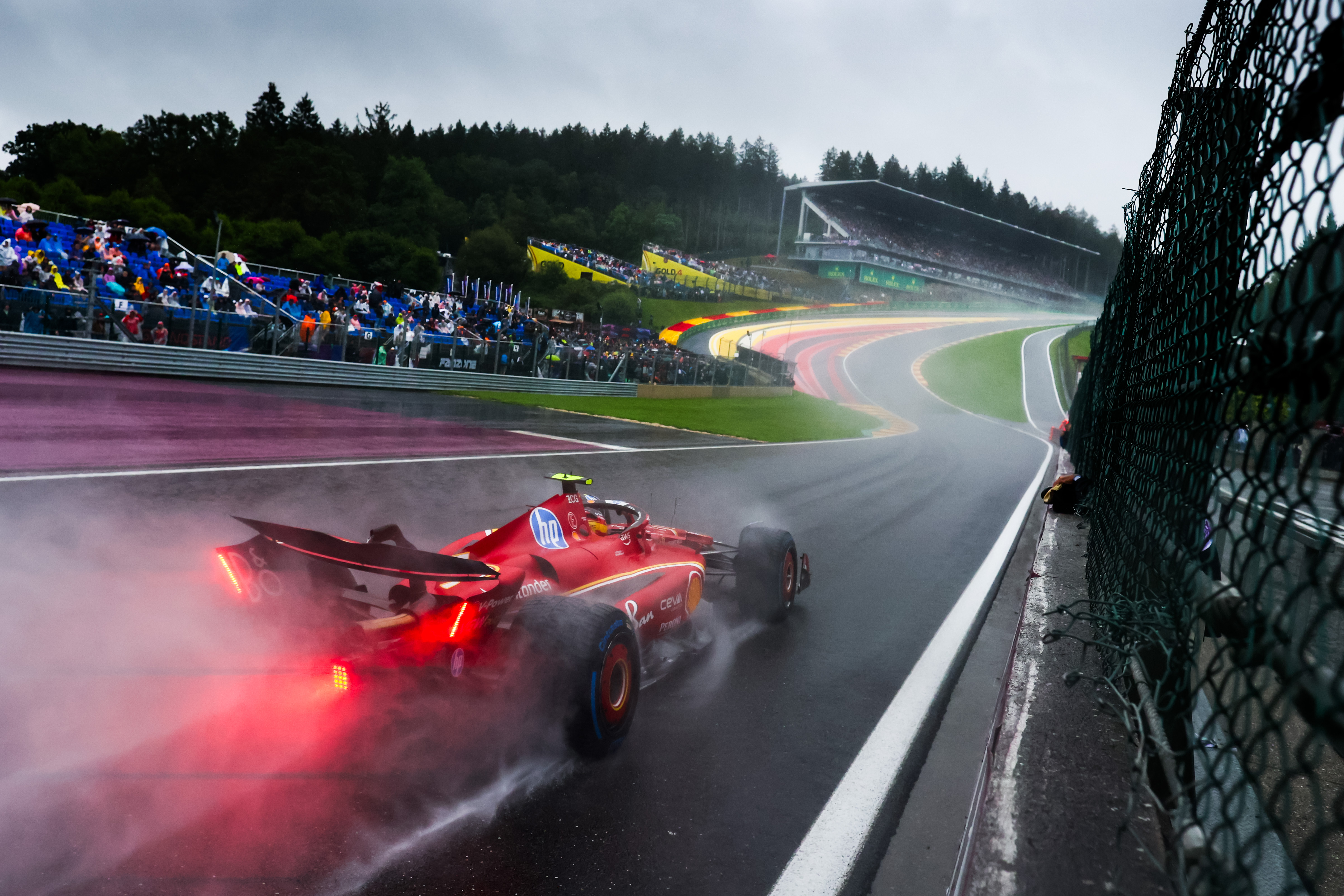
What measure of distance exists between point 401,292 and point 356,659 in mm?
28869

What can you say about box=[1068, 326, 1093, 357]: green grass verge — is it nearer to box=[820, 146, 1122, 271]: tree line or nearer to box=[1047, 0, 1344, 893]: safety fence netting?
box=[1047, 0, 1344, 893]: safety fence netting

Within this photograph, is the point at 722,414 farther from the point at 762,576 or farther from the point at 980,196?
the point at 980,196

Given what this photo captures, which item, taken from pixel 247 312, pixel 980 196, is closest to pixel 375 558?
pixel 247 312

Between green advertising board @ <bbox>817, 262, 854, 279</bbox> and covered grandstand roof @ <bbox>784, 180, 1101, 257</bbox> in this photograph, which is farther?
covered grandstand roof @ <bbox>784, 180, 1101, 257</bbox>

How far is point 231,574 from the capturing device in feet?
11.6

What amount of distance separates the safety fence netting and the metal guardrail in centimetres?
1881

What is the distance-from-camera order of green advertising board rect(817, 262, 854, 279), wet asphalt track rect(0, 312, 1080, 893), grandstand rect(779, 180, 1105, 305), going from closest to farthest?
wet asphalt track rect(0, 312, 1080, 893)
green advertising board rect(817, 262, 854, 279)
grandstand rect(779, 180, 1105, 305)

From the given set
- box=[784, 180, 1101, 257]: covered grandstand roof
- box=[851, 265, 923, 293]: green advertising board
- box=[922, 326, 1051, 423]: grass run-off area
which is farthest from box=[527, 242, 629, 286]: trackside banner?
box=[851, 265, 923, 293]: green advertising board

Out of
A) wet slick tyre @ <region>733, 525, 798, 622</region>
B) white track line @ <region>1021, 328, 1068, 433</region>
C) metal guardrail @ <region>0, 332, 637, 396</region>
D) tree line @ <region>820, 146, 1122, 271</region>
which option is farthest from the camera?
tree line @ <region>820, 146, 1122, 271</region>

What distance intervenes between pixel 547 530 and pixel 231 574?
1.66 meters

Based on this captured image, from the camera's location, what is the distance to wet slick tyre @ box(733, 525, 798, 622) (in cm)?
597

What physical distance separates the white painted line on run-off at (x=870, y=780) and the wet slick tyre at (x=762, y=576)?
0.99 metres

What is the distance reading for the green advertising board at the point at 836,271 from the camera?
102562 millimetres

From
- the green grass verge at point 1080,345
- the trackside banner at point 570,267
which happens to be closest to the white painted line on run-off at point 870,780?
the green grass verge at point 1080,345
